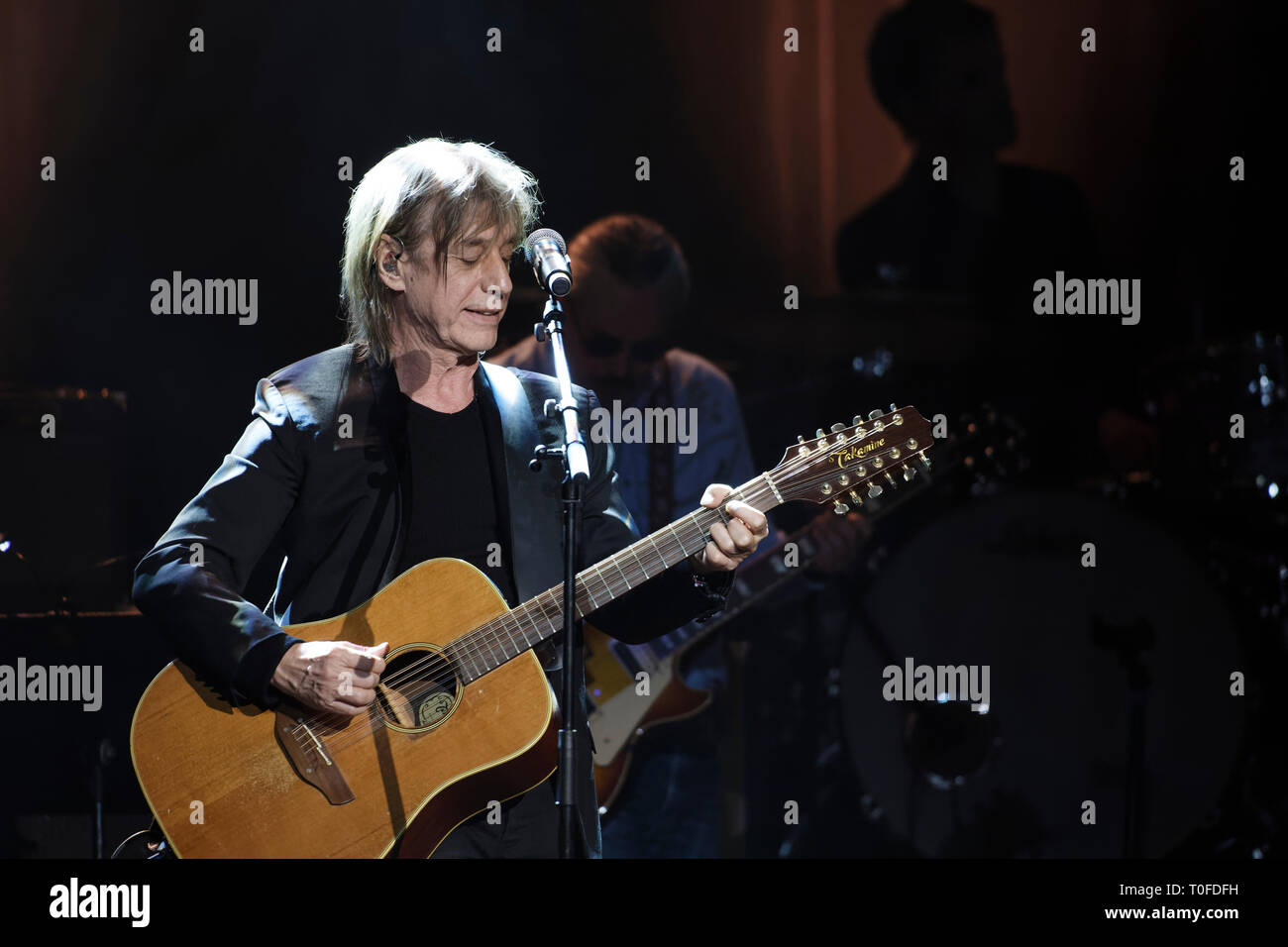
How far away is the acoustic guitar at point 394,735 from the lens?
98.4 inches

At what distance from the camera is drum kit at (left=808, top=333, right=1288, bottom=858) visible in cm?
416

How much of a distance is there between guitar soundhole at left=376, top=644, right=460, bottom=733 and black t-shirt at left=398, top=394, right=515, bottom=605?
0.19 metres

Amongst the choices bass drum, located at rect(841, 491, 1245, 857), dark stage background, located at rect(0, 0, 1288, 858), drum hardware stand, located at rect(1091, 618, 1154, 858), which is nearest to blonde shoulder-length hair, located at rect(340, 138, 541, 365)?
dark stage background, located at rect(0, 0, 1288, 858)

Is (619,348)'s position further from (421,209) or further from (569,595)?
(569,595)

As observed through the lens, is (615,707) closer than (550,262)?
No

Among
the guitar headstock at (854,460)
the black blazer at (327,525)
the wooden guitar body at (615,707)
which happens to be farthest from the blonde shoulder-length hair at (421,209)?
the wooden guitar body at (615,707)

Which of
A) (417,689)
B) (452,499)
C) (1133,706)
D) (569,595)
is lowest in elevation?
(1133,706)

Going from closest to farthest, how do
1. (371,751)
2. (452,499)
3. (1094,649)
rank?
(371,751)
(452,499)
(1094,649)

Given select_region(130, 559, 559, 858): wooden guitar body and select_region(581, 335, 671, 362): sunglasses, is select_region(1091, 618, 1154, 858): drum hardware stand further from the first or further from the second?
select_region(130, 559, 559, 858): wooden guitar body

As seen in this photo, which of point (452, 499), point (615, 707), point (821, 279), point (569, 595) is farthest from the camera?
point (821, 279)

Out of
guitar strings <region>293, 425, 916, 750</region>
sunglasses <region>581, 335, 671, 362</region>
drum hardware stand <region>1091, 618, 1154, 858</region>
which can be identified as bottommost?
drum hardware stand <region>1091, 618, 1154, 858</region>

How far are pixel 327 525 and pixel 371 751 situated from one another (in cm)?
47

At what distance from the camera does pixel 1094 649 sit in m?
4.25

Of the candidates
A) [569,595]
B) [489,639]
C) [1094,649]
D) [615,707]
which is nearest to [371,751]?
[489,639]
